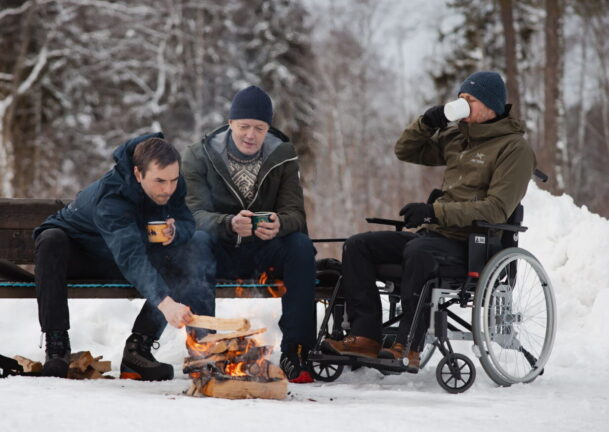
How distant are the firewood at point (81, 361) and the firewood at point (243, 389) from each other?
88 centimetres

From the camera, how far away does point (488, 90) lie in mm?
→ 4652

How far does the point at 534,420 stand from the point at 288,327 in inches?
58.3

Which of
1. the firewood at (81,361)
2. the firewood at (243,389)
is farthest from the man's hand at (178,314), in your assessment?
the firewood at (81,361)

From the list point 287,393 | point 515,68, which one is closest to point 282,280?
point 287,393

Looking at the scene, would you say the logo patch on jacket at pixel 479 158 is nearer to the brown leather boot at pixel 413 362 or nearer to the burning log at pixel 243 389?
the brown leather boot at pixel 413 362

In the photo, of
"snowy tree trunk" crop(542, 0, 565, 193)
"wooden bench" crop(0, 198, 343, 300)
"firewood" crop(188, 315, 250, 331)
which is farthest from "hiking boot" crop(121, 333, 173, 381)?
"snowy tree trunk" crop(542, 0, 565, 193)

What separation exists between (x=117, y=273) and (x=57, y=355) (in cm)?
60

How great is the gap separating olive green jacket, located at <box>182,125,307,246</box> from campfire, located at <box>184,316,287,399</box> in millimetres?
962

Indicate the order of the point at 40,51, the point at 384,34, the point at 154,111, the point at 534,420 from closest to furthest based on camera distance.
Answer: the point at 534,420 → the point at 40,51 → the point at 154,111 → the point at 384,34

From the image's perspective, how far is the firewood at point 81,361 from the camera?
4.30m

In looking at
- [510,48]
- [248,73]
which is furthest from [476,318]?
[248,73]

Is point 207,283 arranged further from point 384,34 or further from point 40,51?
point 384,34

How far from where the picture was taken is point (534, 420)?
3416 mm

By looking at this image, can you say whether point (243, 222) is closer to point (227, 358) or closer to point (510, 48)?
point (227, 358)
